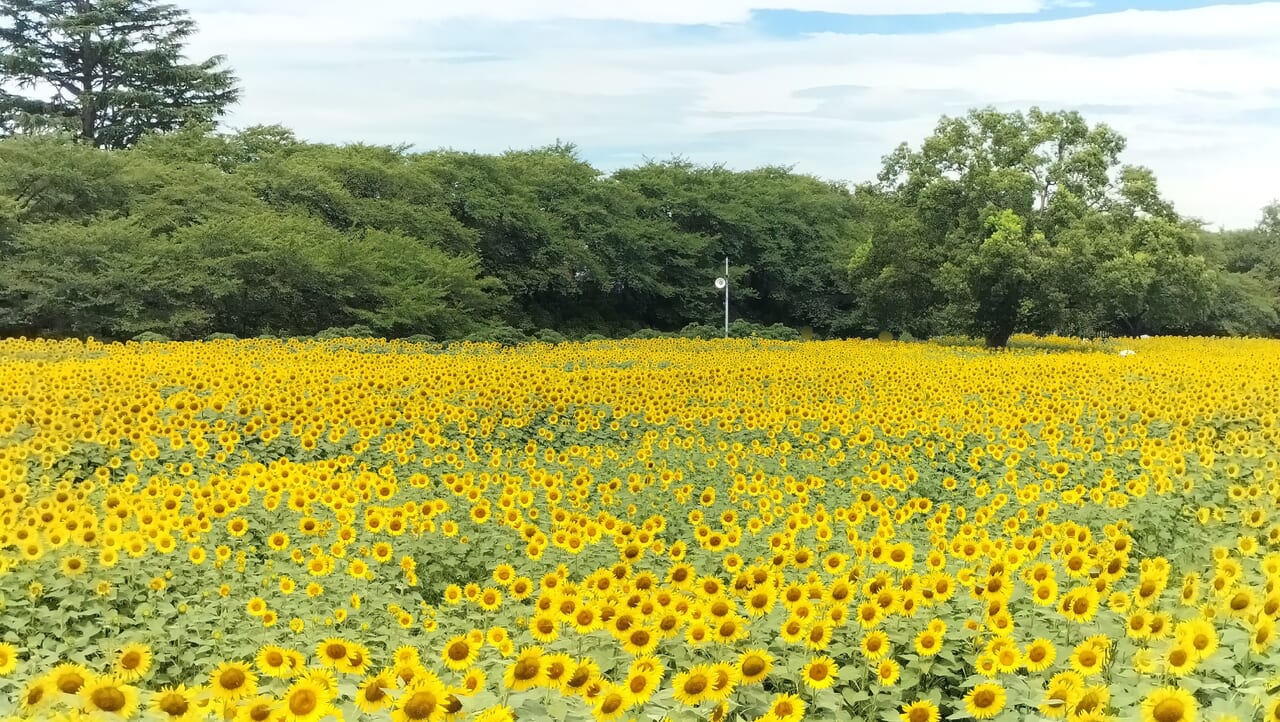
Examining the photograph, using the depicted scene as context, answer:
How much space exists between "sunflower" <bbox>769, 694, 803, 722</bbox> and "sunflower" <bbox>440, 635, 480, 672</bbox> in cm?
108

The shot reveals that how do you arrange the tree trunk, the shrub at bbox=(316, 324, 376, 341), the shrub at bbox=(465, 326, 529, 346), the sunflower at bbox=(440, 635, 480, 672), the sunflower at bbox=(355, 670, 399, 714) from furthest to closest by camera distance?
the tree trunk, the shrub at bbox=(465, 326, 529, 346), the shrub at bbox=(316, 324, 376, 341), the sunflower at bbox=(440, 635, 480, 672), the sunflower at bbox=(355, 670, 399, 714)

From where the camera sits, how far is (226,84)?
3803 centimetres

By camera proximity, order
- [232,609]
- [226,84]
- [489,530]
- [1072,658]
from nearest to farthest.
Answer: [1072,658]
[232,609]
[489,530]
[226,84]

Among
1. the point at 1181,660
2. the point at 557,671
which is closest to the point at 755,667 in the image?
the point at 557,671

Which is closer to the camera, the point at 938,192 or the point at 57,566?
the point at 57,566

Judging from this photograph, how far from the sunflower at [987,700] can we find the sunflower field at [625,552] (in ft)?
0.03

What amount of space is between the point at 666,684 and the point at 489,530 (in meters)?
2.98

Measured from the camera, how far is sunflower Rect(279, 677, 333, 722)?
8.92 feet

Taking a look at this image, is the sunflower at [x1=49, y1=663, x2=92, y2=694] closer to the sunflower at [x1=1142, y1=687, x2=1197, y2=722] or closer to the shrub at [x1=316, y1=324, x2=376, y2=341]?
the sunflower at [x1=1142, y1=687, x2=1197, y2=722]

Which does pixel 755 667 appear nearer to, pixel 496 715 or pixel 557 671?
pixel 557 671

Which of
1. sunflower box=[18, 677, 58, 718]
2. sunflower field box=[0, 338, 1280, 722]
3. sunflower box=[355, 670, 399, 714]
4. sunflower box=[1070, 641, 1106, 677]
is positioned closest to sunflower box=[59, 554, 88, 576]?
sunflower field box=[0, 338, 1280, 722]

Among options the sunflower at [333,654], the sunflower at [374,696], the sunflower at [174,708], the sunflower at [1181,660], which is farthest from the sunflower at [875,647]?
the sunflower at [174,708]

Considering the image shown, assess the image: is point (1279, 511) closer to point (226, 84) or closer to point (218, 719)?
point (218, 719)

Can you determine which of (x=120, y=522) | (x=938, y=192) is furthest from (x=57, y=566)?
(x=938, y=192)
